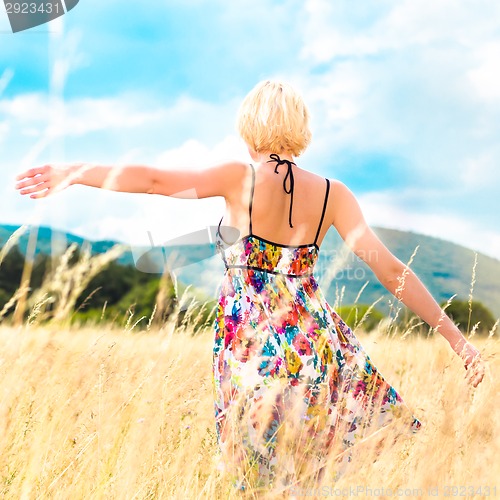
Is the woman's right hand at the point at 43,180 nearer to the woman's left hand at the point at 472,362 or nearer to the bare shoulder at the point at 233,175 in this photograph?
the bare shoulder at the point at 233,175

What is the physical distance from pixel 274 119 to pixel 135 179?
58 centimetres

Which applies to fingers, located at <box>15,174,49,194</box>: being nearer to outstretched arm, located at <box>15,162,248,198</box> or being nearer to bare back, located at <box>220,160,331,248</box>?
outstretched arm, located at <box>15,162,248,198</box>

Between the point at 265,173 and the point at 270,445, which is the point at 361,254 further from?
the point at 270,445

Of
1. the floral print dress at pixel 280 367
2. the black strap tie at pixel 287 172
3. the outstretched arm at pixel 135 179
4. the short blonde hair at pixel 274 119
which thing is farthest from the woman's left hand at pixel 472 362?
the outstretched arm at pixel 135 179

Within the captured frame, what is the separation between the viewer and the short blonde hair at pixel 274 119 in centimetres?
242

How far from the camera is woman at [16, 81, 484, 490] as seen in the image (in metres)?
2.27

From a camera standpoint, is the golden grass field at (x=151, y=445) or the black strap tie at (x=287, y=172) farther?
the black strap tie at (x=287, y=172)

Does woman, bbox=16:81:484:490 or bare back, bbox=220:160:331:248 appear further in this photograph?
bare back, bbox=220:160:331:248

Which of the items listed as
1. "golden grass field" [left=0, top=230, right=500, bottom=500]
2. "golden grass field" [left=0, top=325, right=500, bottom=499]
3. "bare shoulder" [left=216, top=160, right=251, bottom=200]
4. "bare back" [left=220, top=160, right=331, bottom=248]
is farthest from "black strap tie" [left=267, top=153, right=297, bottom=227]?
"golden grass field" [left=0, top=325, right=500, bottom=499]

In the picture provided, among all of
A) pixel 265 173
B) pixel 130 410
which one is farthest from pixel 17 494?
pixel 265 173

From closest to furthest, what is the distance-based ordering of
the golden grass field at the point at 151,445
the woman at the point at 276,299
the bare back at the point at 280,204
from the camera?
the golden grass field at the point at 151,445, the woman at the point at 276,299, the bare back at the point at 280,204

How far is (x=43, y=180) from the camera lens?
216 cm

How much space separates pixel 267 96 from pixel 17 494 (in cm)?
166

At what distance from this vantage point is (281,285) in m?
2.45
